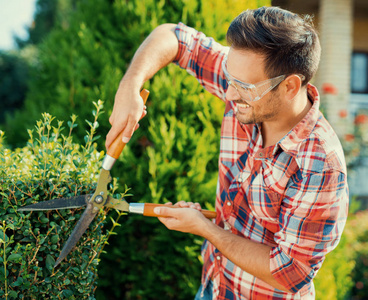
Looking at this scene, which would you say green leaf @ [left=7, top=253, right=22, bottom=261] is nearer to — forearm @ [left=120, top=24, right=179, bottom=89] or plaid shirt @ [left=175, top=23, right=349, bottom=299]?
forearm @ [left=120, top=24, right=179, bottom=89]

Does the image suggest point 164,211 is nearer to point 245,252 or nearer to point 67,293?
point 245,252

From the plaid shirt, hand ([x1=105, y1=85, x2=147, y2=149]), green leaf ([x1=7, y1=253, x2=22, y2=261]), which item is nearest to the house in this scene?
the plaid shirt

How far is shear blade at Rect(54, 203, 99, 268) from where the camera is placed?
166 centimetres

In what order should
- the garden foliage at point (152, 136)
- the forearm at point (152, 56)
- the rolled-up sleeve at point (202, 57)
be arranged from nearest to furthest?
the forearm at point (152, 56) → the rolled-up sleeve at point (202, 57) → the garden foliage at point (152, 136)

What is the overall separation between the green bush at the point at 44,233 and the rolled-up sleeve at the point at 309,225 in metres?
0.80

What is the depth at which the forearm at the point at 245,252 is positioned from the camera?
6.04ft

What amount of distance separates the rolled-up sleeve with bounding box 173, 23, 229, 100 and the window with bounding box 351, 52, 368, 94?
30.6 ft

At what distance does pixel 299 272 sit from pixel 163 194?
1.14 meters

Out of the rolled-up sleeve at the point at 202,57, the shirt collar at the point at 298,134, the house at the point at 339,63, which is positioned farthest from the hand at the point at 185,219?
the house at the point at 339,63

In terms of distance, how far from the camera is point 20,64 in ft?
44.5

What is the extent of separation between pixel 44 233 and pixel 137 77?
83 cm

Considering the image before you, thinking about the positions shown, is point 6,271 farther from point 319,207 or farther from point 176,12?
point 176,12

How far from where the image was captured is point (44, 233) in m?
1.75

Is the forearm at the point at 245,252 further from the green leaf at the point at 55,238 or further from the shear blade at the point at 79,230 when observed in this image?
the green leaf at the point at 55,238
